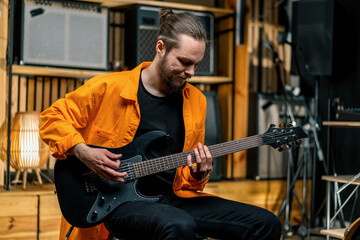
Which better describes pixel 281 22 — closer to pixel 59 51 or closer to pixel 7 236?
pixel 59 51

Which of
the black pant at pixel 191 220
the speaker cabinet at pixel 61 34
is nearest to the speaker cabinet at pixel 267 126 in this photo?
the speaker cabinet at pixel 61 34

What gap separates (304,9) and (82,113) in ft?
7.12

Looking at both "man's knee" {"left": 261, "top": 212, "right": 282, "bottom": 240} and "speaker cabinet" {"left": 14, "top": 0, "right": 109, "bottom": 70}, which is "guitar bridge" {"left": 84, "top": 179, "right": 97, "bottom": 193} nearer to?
"man's knee" {"left": 261, "top": 212, "right": 282, "bottom": 240}

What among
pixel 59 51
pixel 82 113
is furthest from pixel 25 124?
pixel 82 113

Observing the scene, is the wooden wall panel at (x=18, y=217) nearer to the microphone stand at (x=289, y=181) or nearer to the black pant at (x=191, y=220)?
the black pant at (x=191, y=220)

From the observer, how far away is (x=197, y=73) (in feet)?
11.8

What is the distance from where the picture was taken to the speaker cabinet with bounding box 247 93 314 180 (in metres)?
3.59

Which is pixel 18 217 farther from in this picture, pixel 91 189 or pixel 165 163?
pixel 165 163

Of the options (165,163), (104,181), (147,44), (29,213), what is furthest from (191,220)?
(147,44)

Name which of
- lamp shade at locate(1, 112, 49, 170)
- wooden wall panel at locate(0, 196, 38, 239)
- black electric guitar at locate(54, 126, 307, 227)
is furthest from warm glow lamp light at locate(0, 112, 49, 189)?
black electric guitar at locate(54, 126, 307, 227)

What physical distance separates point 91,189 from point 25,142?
1396 mm

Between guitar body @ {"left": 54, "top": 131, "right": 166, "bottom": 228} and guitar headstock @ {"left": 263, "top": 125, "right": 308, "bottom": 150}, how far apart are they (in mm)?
425

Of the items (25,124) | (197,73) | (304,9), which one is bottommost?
(25,124)

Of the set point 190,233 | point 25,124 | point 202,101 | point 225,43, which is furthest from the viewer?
point 225,43
